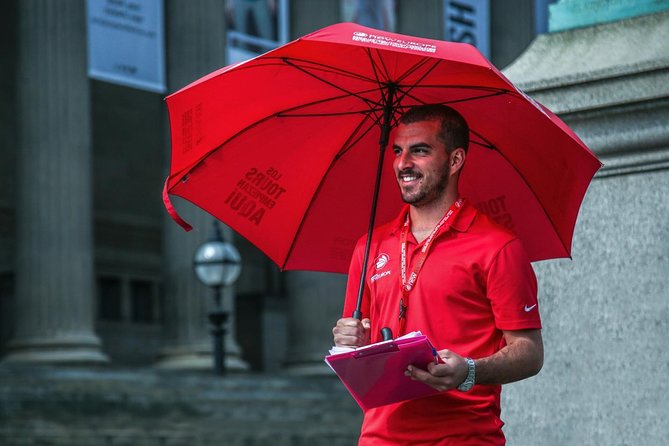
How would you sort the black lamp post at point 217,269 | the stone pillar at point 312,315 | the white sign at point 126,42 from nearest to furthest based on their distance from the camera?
1. the black lamp post at point 217,269
2. the white sign at point 126,42
3. the stone pillar at point 312,315

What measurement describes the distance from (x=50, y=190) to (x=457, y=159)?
21.5 m

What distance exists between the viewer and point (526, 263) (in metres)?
4.00

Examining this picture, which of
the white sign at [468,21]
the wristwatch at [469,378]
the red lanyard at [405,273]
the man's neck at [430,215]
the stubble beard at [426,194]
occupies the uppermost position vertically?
the white sign at [468,21]

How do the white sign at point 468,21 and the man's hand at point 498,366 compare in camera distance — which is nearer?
the man's hand at point 498,366

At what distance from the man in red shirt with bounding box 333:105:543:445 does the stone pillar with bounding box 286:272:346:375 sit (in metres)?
26.3

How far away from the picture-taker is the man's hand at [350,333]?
3.98 meters

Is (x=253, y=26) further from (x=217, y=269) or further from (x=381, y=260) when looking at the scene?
Answer: (x=381, y=260)

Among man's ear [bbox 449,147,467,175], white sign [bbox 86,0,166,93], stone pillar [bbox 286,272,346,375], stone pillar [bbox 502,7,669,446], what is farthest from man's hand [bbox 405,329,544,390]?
stone pillar [bbox 286,272,346,375]

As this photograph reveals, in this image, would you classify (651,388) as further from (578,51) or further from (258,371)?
(258,371)

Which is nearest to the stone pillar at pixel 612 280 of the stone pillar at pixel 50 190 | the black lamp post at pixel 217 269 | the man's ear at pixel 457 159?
the man's ear at pixel 457 159

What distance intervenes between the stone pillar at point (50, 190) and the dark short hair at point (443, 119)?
21139 mm

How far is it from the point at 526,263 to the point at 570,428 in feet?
4.44

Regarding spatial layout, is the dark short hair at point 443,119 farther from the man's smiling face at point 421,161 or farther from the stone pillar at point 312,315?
the stone pillar at point 312,315

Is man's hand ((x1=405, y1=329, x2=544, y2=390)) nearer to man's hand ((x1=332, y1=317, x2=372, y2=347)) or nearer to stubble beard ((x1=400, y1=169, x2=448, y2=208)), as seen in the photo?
man's hand ((x1=332, y1=317, x2=372, y2=347))
